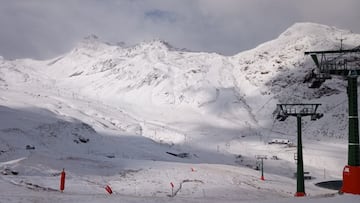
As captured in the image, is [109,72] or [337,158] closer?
[337,158]

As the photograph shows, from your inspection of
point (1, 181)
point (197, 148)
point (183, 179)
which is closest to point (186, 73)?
point (197, 148)

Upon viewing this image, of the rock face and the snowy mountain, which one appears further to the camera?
the rock face

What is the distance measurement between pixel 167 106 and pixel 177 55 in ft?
178

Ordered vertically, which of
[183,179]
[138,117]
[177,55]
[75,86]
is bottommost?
[183,179]

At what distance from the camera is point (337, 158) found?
71875 mm

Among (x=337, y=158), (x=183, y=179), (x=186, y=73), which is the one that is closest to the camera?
(x=183, y=179)

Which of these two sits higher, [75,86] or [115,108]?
[75,86]

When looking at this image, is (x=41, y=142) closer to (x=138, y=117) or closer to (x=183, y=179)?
(x=183, y=179)

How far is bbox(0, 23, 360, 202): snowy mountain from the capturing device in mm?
38031

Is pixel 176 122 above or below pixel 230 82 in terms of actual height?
below

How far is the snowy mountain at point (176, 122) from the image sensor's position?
3803 cm

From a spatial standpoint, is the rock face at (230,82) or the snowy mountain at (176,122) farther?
the rock face at (230,82)

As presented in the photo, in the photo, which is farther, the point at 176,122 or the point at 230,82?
the point at 230,82

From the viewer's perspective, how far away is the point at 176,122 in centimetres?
10769
